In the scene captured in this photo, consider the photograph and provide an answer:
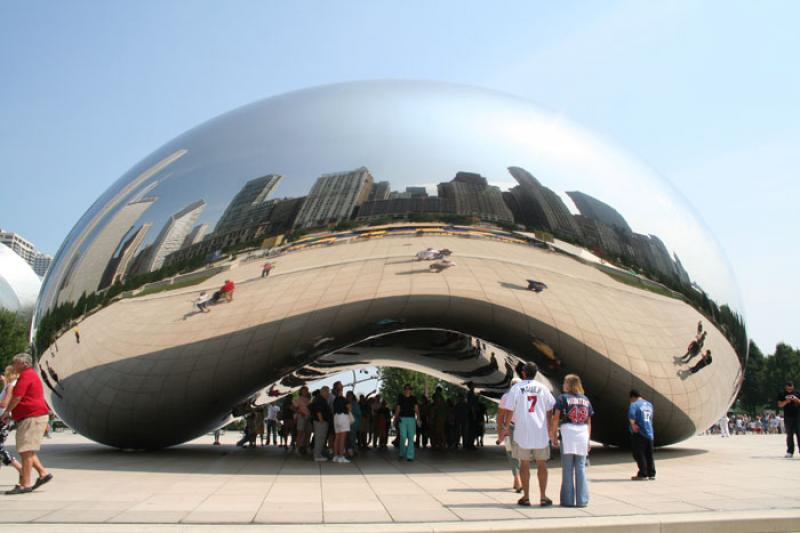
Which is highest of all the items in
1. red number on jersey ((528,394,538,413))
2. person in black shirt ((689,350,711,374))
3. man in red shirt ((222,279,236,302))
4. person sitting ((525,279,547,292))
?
person sitting ((525,279,547,292))

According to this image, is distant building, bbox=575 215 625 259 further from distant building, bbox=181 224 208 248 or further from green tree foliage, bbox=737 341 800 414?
green tree foliage, bbox=737 341 800 414

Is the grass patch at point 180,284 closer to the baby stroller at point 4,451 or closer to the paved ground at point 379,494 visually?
the baby stroller at point 4,451

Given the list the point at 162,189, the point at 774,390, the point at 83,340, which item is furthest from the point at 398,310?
the point at 774,390

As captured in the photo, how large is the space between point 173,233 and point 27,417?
314 cm

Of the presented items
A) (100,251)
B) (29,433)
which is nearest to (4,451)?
(29,433)

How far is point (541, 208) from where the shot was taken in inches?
362

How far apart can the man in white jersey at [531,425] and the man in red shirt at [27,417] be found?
17.4ft

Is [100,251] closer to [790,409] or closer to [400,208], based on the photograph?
[400,208]

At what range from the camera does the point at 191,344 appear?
9.32 meters


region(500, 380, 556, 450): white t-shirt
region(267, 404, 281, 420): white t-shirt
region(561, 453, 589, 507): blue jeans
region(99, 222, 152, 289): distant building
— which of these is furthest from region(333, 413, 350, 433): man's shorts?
region(267, 404, 281, 420): white t-shirt

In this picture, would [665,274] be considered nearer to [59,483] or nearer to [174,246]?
[174,246]

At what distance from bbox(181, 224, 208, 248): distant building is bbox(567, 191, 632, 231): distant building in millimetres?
5334

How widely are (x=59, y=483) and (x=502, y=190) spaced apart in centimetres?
701

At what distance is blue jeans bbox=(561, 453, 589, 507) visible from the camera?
6.39 metres
